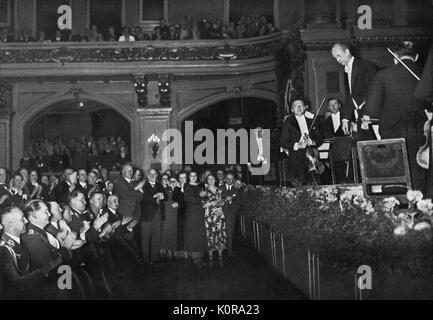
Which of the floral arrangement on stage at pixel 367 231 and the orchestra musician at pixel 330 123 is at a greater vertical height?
the orchestra musician at pixel 330 123

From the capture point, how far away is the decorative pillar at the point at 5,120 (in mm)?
9023

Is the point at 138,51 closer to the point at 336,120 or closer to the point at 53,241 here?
the point at 336,120

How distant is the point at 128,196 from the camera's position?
22.4ft

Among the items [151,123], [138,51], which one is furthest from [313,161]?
[138,51]

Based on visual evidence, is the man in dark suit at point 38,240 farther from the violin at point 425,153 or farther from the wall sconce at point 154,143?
the wall sconce at point 154,143

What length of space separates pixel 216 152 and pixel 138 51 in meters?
2.23

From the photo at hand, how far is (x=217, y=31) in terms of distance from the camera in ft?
31.8

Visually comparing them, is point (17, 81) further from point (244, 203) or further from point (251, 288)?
point (251, 288)

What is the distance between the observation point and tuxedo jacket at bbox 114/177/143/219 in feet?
22.2

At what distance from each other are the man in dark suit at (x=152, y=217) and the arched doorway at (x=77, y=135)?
7.65ft

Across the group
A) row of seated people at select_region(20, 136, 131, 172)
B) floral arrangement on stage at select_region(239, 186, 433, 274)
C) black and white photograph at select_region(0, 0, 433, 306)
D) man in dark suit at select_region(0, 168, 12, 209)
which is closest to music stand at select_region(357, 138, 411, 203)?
black and white photograph at select_region(0, 0, 433, 306)

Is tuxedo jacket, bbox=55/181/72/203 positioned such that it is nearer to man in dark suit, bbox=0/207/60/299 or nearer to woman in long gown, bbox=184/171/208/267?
woman in long gown, bbox=184/171/208/267

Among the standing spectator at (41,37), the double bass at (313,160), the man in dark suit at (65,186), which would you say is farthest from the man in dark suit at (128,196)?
the standing spectator at (41,37)

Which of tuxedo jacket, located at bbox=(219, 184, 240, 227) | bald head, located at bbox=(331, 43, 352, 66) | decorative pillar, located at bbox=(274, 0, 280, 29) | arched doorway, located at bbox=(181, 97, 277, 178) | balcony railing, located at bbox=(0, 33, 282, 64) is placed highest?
decorative pillar, located at bbox=(274, 0, 280, 29)
